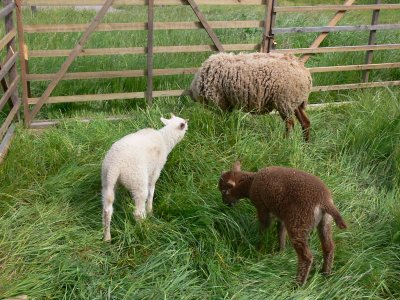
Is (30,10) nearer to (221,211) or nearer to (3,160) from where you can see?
(3,160)

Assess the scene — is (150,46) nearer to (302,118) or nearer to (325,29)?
(302,118)

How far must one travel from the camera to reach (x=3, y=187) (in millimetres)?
4254

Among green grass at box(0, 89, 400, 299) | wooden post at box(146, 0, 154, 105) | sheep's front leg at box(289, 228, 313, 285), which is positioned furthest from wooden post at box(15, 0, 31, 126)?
sheep's front leg at box(289, 228, 313, 285)

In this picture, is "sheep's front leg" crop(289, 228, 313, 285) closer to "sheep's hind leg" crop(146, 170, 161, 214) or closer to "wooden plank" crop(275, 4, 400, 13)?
"sheep's hind leg" crop(146, 170, 161, 214)

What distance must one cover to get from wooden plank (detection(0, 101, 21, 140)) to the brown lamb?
288cm

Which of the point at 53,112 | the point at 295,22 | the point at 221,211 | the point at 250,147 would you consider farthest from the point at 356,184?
the point at 295,22

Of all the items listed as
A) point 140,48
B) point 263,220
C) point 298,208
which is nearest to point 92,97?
point 140,48

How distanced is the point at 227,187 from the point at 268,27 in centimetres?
332

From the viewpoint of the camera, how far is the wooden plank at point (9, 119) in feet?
17.1

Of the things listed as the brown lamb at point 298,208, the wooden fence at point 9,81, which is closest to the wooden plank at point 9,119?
the wooden fence at point 9,81

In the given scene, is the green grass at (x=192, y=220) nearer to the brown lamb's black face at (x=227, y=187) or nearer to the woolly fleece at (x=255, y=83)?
the brown lamb's black face at (x=227, y=187)

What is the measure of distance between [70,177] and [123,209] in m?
0.70

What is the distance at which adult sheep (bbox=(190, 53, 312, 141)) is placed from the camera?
18.3 ft

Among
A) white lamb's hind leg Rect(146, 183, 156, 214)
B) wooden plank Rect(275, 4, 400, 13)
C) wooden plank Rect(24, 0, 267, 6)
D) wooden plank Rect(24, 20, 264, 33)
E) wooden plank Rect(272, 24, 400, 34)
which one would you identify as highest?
wooden plank Rect(24, 0, 267, 6)
